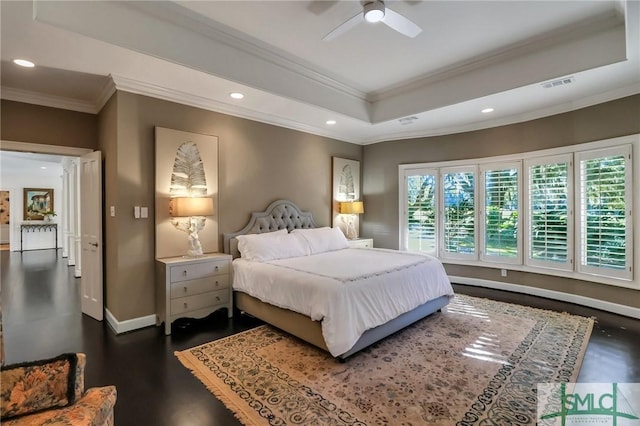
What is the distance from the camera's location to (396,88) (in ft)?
15.8

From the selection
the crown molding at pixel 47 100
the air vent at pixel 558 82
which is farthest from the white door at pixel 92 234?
the air vent at pixel 558 82

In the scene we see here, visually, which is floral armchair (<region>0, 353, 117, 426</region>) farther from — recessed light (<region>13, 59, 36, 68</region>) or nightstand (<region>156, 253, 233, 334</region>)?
recessed light (<region>13, 59, 36, 68</region>)

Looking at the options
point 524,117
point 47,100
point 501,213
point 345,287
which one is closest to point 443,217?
point 501,213

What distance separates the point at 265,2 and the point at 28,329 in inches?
176

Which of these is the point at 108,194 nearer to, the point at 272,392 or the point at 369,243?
the point at 272,392

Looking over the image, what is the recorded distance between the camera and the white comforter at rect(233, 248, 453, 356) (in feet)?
8.97

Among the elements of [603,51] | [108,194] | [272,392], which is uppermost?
[603,51]

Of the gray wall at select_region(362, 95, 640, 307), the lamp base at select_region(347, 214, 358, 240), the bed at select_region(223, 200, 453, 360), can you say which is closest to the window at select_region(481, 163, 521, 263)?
the gray wall at select_region(362, 95, 640, 307)

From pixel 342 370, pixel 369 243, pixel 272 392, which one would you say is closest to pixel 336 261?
pixel 342 370

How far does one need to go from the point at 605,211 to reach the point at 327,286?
3.93m

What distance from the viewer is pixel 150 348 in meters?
3.10

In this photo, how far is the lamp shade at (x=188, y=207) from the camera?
364 centimetres

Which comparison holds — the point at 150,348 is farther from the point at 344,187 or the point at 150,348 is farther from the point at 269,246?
the point at 344,187

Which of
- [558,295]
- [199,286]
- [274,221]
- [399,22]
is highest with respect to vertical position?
[399,22]
